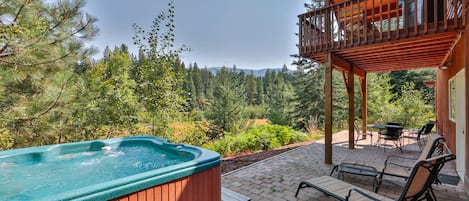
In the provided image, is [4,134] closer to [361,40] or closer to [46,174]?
[46,174]

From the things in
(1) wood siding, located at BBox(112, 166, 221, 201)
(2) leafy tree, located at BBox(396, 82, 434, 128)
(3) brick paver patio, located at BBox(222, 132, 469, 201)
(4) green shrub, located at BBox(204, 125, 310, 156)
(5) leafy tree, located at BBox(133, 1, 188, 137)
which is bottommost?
(3) brick paver patio, located at BBox(222, 132, 469, 201)

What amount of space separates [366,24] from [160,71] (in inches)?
213

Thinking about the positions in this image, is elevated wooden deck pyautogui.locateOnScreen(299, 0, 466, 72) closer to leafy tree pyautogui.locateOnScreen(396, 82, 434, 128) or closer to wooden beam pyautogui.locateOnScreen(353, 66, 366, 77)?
wooden beam pyautogui.locateOnScreen(353, 66, 366, 77)

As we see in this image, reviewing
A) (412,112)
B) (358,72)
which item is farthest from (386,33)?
(412,112)

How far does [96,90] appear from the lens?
19.4 ft

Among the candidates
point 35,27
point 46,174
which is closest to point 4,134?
point 46,174

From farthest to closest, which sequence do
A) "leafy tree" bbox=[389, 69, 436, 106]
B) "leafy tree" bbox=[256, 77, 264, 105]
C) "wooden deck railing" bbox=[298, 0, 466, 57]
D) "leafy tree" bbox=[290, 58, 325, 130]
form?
"leafy tree" bbox=[256, 77, 264, 105]
"leafy tree" bbox=[389, 69, 436, 106]
"leafy tree" bbox=[290, 58, 325, 130]
"wooden deck railing" bbox=[298, 0, 466, 57]

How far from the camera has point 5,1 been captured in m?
3.72

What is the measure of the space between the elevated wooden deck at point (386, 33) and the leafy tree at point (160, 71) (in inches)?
148

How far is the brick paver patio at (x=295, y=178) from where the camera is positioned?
3771 mm

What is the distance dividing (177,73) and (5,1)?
3.94m

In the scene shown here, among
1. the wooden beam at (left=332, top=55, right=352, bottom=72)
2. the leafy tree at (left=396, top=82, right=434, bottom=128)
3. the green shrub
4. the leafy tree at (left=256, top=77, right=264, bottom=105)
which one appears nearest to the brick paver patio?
the green shrub

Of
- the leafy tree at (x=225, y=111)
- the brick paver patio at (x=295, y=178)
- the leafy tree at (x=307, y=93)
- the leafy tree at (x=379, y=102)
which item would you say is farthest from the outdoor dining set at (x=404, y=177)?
the leafy tree at (x=307, y=93)

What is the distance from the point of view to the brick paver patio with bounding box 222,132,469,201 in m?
3.77
